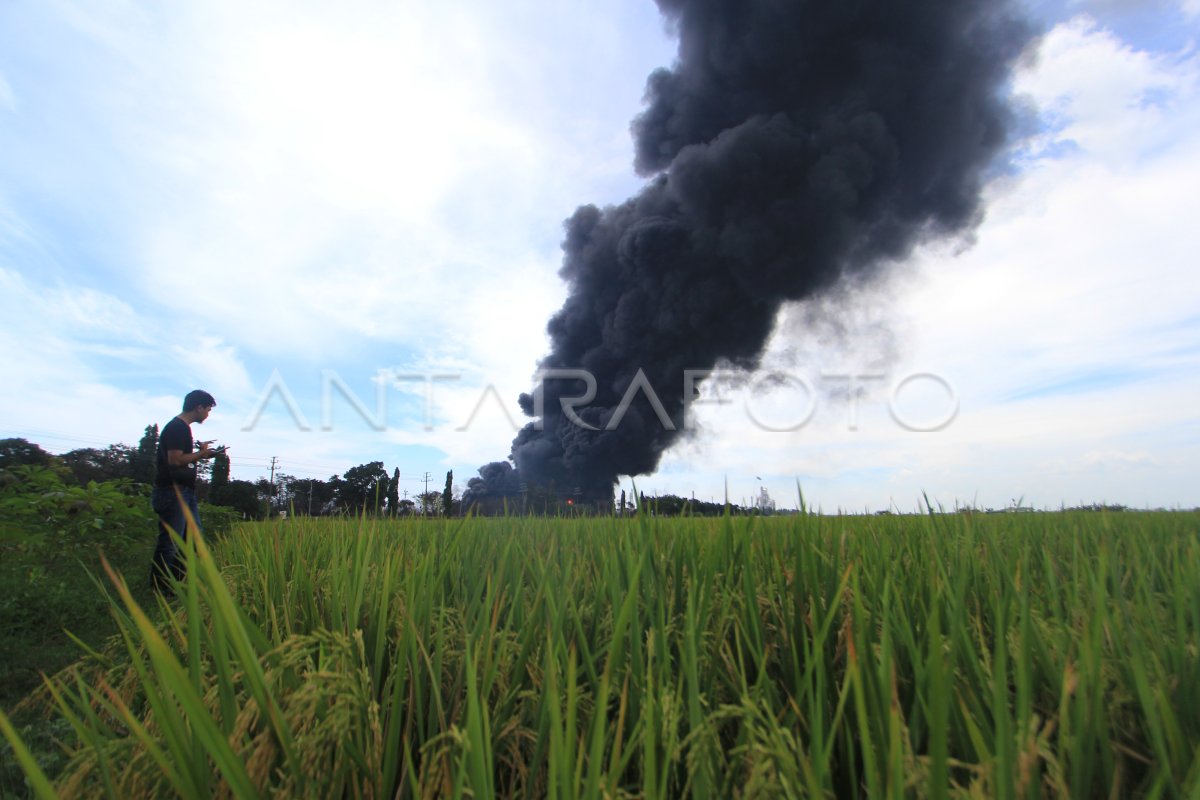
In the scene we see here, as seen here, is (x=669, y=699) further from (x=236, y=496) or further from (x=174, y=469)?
(x=236, y=496)

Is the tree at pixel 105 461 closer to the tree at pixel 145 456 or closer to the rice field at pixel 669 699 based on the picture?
the tree at pixel 145 456

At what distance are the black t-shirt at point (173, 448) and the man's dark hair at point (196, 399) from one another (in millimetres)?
225

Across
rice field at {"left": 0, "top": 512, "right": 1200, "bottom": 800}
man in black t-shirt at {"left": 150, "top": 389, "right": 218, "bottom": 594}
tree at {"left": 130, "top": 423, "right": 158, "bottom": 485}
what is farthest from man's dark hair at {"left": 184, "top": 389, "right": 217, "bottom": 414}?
tree at {"left": 130, "top": 423, "right": 158, "bottom": 485}

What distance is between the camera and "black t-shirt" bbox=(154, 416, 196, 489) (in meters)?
5.95

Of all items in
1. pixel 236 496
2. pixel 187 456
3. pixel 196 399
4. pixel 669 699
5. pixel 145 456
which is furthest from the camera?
pixel 145 456

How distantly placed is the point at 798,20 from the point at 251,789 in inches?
2457

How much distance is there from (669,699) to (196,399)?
6.78 meters

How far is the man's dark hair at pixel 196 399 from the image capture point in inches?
247

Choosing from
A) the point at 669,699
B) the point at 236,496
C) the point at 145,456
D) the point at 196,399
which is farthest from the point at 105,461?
the point at 669,699

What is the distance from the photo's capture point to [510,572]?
2504 millimetres

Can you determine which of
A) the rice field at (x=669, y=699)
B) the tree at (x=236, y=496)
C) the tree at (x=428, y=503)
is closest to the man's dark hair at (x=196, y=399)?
the tree at (x=428, y=503)

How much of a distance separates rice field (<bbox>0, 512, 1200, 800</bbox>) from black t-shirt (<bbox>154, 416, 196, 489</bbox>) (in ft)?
15.1

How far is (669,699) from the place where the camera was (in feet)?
3.54

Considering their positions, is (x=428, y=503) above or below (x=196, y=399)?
below
